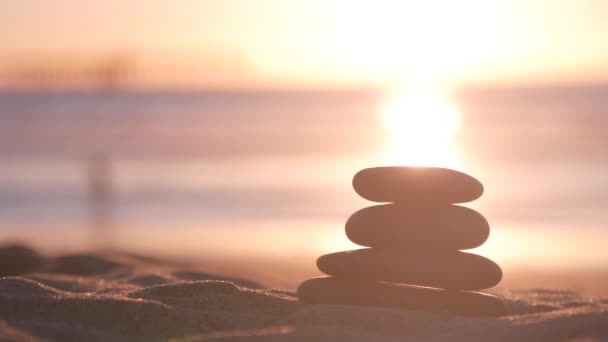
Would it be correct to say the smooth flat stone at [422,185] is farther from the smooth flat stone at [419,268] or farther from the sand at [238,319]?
the sand at [238,319]

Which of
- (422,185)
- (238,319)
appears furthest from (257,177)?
(238,319)

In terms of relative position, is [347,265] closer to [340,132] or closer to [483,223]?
[483,223]

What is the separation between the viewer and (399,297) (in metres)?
5.32

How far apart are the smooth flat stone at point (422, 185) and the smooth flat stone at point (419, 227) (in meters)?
0.06

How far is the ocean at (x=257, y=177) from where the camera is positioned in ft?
40.3

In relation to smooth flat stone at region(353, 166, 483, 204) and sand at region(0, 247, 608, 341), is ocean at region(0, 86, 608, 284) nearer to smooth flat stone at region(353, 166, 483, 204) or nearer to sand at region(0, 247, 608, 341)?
smooth flat stone at region(353, 166, 483, 204)

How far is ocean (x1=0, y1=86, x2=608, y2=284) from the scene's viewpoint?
1227 cm

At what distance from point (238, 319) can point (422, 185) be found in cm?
139

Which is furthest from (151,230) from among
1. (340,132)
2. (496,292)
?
(340,132)

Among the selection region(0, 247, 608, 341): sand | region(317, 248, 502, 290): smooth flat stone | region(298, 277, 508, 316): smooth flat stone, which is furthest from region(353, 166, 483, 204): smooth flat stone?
region(0, 247, 608, 341): sand

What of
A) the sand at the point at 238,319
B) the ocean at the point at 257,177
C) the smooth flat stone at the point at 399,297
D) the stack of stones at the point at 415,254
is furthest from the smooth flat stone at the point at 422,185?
the ocean at the point at 257,177

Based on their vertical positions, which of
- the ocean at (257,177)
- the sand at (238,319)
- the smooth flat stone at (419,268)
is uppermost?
the ocean at (257,177)

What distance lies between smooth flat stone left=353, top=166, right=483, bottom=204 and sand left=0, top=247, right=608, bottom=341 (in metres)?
0.75

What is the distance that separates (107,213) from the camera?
14336 millimetres
